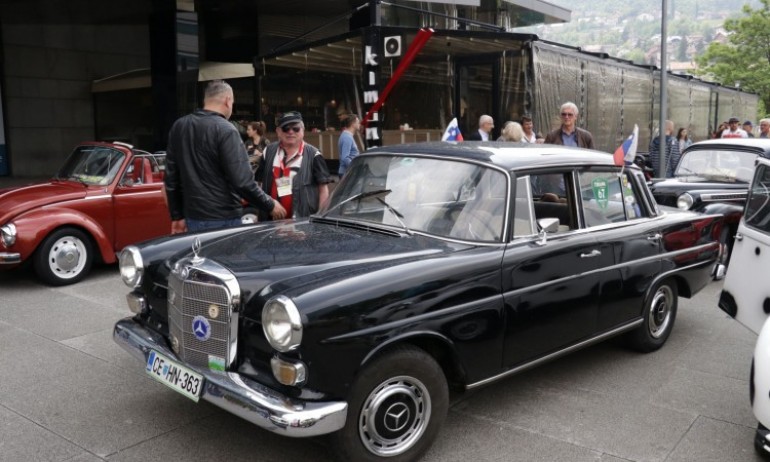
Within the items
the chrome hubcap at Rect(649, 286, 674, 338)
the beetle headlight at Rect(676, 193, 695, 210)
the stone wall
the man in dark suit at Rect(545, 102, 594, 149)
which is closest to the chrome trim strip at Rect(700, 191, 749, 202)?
the beetle headlight at Rect(676, 193, 695, 210)

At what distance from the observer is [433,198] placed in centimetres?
414

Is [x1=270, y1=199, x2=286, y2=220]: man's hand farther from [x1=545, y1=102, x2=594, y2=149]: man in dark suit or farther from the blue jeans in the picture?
[x1=545, y1=102, x2=594, y2=149]: man in dark suit

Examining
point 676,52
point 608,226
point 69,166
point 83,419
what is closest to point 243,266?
point 83,419

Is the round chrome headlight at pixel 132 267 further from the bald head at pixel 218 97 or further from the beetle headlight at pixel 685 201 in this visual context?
the beetle headlight at pixel 685 201

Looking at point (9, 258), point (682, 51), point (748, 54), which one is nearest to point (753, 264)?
point (9, 258)

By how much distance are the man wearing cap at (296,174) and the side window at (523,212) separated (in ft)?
7.67

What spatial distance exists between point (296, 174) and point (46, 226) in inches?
122

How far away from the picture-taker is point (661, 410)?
13.7 ft

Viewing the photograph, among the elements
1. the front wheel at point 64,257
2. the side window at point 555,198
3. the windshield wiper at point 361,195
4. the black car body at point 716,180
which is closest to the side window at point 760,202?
the side window at point 555,198

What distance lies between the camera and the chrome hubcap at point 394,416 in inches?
128

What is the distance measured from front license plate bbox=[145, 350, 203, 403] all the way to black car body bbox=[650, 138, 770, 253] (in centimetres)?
655

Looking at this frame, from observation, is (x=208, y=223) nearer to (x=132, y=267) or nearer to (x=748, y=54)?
(x=132, y=267)

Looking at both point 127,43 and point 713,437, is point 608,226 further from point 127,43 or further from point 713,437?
point 127,43

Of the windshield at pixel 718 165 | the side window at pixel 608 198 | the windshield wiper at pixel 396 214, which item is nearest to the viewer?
the windshield wiper at pixel 396 214
